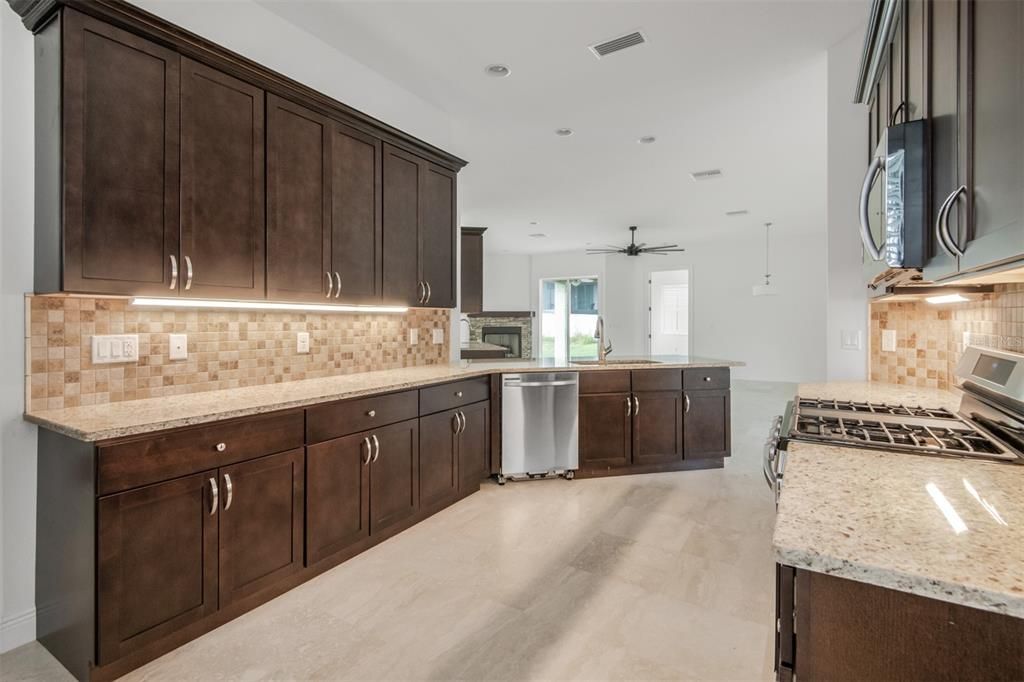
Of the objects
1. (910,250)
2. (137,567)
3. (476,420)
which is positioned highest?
(910,250)

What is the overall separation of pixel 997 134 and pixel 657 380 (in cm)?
339

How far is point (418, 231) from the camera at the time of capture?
3.46 meters

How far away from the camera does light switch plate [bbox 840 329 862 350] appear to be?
9.46 feet

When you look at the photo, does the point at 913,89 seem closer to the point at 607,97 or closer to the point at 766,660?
the point at 766,660

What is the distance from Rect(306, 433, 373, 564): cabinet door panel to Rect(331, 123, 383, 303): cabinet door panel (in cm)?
89

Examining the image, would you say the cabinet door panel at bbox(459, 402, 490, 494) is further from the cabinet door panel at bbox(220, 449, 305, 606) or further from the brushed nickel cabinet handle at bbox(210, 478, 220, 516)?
the brushed nickel cabinet handle at bbox(210, 478, 220, 516)

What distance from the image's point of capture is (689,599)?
2219mm

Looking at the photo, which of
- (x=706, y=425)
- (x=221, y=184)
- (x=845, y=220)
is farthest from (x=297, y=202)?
(x=706, y=425)

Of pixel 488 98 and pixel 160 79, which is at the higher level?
pixel 488 98

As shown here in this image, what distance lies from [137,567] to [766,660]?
2.22m

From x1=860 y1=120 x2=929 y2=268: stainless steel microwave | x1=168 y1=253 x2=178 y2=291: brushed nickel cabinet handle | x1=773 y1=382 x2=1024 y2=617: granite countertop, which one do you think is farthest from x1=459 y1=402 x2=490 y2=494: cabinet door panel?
x1=860 y1=120 x2=929 y2=268: stainless steel microwave

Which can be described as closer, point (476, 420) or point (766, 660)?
point (766, 660)

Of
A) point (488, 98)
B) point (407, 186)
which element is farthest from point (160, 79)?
point (488, 98)

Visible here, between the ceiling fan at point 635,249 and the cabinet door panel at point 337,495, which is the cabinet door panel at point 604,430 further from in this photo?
the ceiling fan at point 635,249
